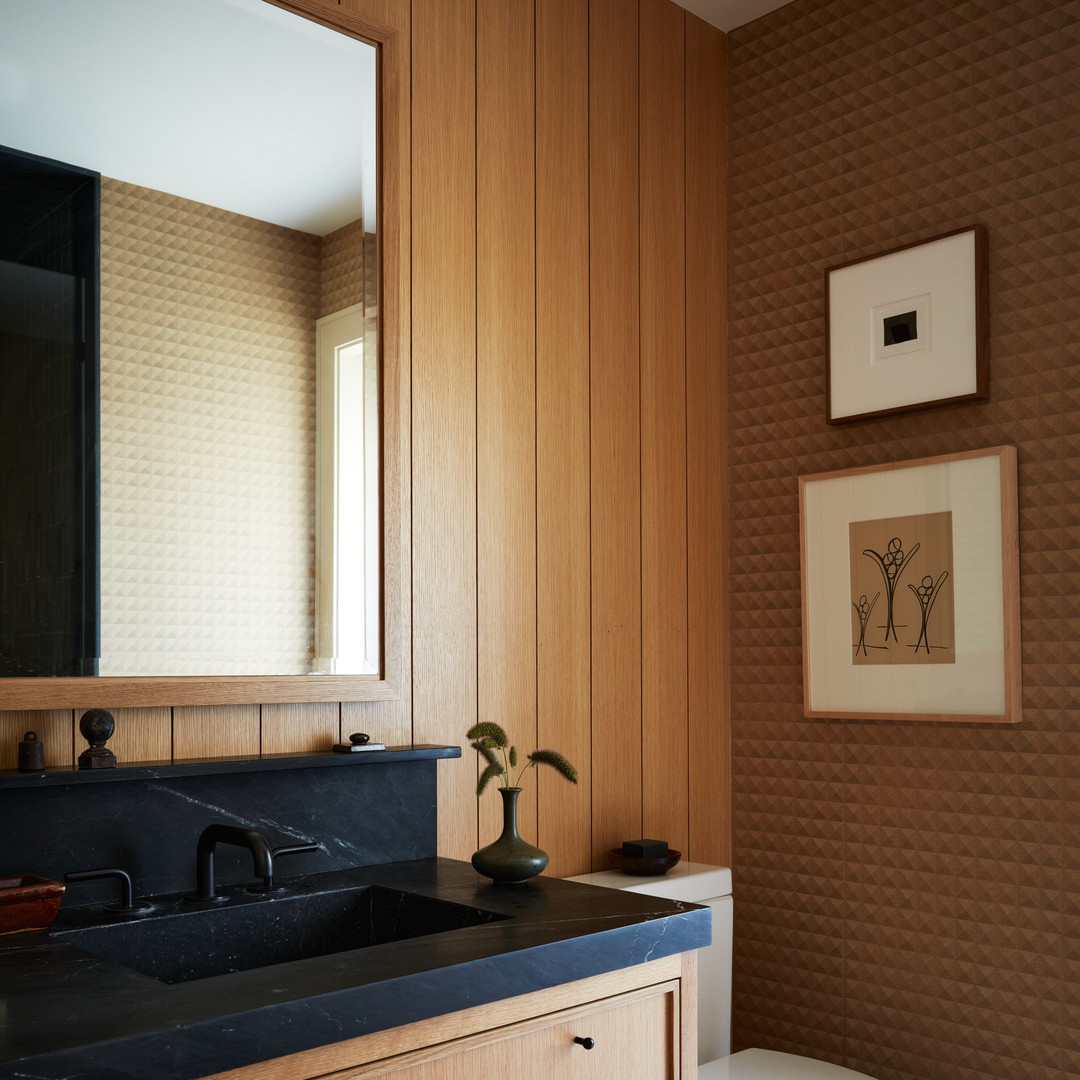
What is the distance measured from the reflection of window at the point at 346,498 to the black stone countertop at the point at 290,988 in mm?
464

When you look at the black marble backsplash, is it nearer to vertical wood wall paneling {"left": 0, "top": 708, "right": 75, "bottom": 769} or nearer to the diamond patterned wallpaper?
vertical wood wall paneling {"left": 0, "top": 708, "right": 75, "bottom": 769}

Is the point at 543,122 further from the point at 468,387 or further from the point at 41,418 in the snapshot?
the point at 41,418

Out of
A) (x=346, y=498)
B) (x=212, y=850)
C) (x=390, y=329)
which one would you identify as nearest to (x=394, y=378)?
(x=390, y=329)

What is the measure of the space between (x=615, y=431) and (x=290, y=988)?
1536 millimetres

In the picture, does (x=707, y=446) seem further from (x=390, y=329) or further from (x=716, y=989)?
(x=716, y=989)

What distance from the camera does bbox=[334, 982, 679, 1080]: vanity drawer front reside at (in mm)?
1229

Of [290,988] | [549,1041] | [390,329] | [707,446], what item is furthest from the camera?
[707,446]

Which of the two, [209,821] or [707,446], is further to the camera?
[707,446]

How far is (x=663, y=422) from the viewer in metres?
2.54

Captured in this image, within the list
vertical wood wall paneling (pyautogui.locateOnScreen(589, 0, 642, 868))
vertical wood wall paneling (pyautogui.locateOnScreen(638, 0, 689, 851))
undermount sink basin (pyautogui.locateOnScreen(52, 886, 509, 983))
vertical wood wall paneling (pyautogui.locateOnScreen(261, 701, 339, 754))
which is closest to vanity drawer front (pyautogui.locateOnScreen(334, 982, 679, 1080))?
undermount sink basin (pyautogui.locateOnScreen(52, 886, 509, 983))

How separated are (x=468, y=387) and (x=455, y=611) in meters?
0.44

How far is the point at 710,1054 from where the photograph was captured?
2264 mm

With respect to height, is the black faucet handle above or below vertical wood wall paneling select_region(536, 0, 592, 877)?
below

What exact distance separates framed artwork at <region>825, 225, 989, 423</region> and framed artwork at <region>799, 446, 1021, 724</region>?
0.48 feet
